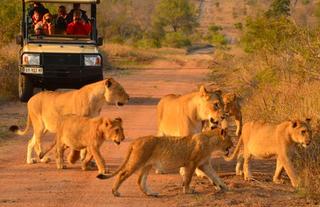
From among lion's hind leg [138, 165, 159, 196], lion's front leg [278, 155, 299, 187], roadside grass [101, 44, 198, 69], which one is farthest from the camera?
roadside grass [101, 44, 198, 69]

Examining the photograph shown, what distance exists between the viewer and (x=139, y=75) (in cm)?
2939

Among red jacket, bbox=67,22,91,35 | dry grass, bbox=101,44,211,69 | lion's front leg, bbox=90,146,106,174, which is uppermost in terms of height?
red jacket, bbox=67,22,91,35

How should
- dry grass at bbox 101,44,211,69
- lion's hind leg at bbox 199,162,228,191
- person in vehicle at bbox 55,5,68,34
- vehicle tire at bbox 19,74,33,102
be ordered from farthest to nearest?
dry grass at bbox 101,44,211,69
vehicle tire at bbox 19,74,33,102
person in vehicle at bbox 55,5,68,34
lion's hind leg at bbox 199,162,228,191

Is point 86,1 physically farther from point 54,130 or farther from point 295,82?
point 54,130

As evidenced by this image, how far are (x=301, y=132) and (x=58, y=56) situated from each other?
916 centimetres

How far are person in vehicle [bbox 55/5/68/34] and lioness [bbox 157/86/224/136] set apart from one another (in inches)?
296

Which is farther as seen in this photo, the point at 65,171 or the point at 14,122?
the point at 14,122

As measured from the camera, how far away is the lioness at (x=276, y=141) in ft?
28.4

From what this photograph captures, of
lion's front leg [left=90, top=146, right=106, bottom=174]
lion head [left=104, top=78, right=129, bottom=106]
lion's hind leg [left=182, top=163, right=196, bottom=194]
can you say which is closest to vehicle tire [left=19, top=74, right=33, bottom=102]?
lion head [left=104, top=78, right=129, bottom=106]

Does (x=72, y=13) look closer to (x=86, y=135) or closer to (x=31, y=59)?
(x=31, y=59)

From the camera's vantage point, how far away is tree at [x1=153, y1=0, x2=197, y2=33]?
72.4m

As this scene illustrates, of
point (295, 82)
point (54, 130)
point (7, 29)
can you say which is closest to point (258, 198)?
point (54, 130)

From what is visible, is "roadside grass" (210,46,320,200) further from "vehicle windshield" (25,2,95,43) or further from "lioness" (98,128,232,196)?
"vehicle windshield" (25,2,95,43)

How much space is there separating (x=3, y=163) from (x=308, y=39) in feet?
18.2
